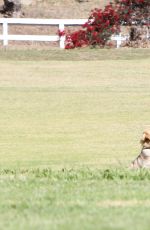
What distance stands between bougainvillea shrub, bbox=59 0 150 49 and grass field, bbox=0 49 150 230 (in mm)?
2341

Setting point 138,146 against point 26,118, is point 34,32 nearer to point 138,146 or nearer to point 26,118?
point 26,118

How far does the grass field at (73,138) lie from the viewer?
6682mm

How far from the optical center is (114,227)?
576 centimetres

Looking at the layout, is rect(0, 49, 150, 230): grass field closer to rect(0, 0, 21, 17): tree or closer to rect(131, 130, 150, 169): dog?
rect(131, 130, 150, 169): dog

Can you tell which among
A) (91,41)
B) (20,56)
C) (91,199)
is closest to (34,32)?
(91,41)

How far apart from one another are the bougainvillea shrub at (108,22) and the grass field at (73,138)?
2.34 meters

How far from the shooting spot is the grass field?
6682 millimetres

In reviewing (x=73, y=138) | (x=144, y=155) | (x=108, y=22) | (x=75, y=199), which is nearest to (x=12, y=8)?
(x=108, y=22)

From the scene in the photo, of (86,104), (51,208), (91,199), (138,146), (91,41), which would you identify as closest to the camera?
(51,208)

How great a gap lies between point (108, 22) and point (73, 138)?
15768 mm

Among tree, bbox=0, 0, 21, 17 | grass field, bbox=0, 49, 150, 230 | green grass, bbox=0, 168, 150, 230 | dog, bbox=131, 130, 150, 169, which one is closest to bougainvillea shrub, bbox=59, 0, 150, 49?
grass field, bbox=0, 49, 150, 230

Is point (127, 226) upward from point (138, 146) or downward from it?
upward

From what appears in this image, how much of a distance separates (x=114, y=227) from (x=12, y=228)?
70 centimetres

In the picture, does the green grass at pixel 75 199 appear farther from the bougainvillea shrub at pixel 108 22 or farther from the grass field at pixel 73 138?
the bougainvillea shrub at pixel 108 22
